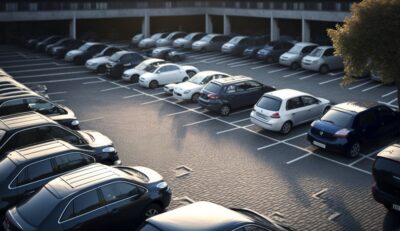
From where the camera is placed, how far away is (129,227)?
10.5 m

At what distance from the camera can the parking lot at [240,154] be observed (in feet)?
40.9

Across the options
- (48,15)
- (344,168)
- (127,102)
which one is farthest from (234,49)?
(344,168)

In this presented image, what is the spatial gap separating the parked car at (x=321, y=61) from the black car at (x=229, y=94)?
8.05m

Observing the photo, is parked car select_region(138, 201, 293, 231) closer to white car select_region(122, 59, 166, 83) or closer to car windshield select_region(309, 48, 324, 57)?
white car select_region(122, 59, 166, 83)

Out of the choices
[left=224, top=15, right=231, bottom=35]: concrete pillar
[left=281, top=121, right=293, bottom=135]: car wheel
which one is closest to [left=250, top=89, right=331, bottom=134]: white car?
[left=281, top=121, right=293, bottom=135]: car wheel

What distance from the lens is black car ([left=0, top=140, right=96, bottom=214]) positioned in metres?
10.9

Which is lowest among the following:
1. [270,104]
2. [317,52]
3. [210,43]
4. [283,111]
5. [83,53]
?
[283,111]

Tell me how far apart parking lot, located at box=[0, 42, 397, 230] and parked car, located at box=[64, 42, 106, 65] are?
5.56 meters

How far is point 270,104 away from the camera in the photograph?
18109mm

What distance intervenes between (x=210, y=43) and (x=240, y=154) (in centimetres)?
2288

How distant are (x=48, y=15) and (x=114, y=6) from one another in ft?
20.0

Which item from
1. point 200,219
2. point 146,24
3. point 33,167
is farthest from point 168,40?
point 200,219

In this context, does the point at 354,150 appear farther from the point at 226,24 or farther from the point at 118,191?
the point at 226,24

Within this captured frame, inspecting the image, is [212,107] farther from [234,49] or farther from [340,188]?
[234,49]
